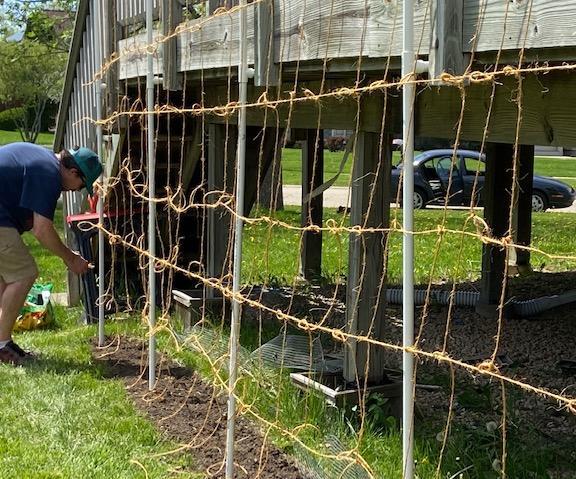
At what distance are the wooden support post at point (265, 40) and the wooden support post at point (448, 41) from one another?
1.50m

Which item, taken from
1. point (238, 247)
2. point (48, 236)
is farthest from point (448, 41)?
point (48, 236)

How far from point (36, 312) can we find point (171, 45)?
2.89 meters

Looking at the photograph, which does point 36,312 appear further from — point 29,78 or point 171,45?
point 29,78

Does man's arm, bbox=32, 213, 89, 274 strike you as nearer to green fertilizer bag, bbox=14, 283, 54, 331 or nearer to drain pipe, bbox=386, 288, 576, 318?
green fertilizer bag, bbox=14, 283, 54, 331

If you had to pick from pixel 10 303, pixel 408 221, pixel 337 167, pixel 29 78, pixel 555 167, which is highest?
pixel 29 78

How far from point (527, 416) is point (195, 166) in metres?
4.04

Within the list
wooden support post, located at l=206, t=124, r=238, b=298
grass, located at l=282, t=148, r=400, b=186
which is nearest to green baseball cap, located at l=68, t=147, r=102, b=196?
wooden support post, located at l=206, t=124, r=238, b=298

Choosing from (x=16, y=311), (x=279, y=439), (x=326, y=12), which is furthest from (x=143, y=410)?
(x=326, y=12)

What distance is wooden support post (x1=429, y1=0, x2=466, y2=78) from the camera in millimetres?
3088

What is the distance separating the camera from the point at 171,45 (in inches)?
245

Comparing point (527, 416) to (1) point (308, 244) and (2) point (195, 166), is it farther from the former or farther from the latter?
(1) point (308, 244)

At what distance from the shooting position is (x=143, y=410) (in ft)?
17.8

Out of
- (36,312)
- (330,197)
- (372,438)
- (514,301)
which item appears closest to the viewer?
(372,438)

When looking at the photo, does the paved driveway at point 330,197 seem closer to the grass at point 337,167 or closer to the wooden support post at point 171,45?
the grass at point 337,167
